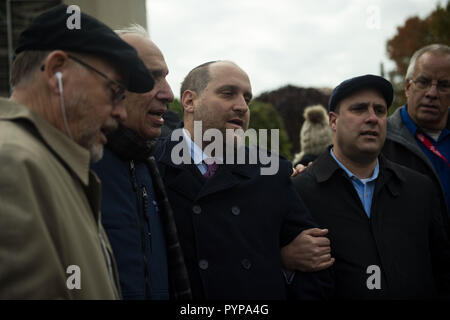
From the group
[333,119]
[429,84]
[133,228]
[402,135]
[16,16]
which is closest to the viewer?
[133,228]

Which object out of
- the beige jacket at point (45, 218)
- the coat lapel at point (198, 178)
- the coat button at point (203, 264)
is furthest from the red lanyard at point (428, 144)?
the beige jacket at point (45, 218)

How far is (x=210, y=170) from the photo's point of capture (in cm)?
292

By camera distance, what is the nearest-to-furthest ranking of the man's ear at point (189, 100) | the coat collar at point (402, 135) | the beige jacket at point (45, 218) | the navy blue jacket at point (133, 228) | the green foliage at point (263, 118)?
the beige jacket at point (45, 218), the navy blue jacket at point (133, 228), the man's ear at point (189, 100), the coat collar at point (402, 135), the green foliage at point (263, 118)

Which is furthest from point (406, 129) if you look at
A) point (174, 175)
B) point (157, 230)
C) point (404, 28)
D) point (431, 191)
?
point (404, 28)

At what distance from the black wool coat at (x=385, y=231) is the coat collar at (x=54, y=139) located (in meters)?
1.82

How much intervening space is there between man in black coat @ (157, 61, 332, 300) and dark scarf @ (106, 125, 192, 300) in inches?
6.8

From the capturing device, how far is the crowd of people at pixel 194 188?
1567mm

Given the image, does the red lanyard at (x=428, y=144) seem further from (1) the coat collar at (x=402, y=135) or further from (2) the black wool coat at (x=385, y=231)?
(2) the black wool coat at (x=385, y=231)

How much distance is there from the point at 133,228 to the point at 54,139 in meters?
0.72

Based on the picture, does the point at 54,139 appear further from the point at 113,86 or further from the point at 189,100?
the point at 189,100

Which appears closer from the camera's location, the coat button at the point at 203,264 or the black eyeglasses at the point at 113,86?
the black eyeglasses at the point at 113,86

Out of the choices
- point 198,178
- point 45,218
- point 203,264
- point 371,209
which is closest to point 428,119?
point 371,209

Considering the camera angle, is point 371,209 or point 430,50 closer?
point 371,209

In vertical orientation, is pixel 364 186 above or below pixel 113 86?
below
